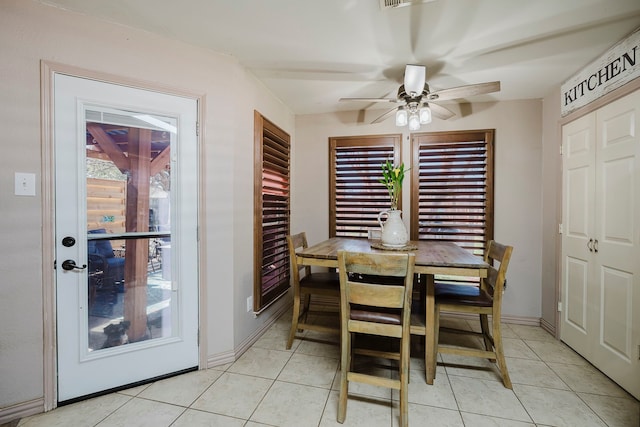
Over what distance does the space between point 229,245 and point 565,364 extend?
291 centimetres

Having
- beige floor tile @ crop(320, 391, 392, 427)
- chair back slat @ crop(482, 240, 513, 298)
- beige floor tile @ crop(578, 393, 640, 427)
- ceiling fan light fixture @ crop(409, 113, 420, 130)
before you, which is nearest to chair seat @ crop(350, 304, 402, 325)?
beige floor tile @ crop(320, 391, 392, 427)

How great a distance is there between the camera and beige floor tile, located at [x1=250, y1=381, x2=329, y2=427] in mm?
1616

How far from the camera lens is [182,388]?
75.0 inches

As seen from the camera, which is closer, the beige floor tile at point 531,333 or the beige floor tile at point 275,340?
the beige floor tile at point 275,340

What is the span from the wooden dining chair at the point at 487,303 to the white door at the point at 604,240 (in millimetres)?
782

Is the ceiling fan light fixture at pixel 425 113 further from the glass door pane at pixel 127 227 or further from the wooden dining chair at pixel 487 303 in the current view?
the glass door pane at pixel 127 227

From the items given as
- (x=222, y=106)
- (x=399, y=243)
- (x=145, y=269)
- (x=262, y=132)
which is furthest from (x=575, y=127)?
(x=145, y=269)

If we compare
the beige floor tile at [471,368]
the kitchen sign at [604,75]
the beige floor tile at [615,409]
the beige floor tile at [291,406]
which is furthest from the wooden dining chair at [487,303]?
the kitchen sign at [604,75]

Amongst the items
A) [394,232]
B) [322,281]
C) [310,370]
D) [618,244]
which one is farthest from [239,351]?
[618,244]

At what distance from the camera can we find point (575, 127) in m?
2.44

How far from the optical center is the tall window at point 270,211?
260 cm

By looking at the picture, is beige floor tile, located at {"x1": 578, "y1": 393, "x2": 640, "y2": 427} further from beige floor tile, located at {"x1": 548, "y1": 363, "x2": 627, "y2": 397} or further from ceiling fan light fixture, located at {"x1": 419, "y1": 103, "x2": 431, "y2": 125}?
ceiling fan light fixture, located at {"x1": 419, "y1": 103, "x2": 431, "y2": 125}

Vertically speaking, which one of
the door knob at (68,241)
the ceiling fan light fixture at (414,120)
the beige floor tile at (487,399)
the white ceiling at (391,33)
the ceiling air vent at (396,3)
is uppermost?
the white ceiling at (391,33)

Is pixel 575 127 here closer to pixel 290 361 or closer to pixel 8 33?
pixel 290 361
